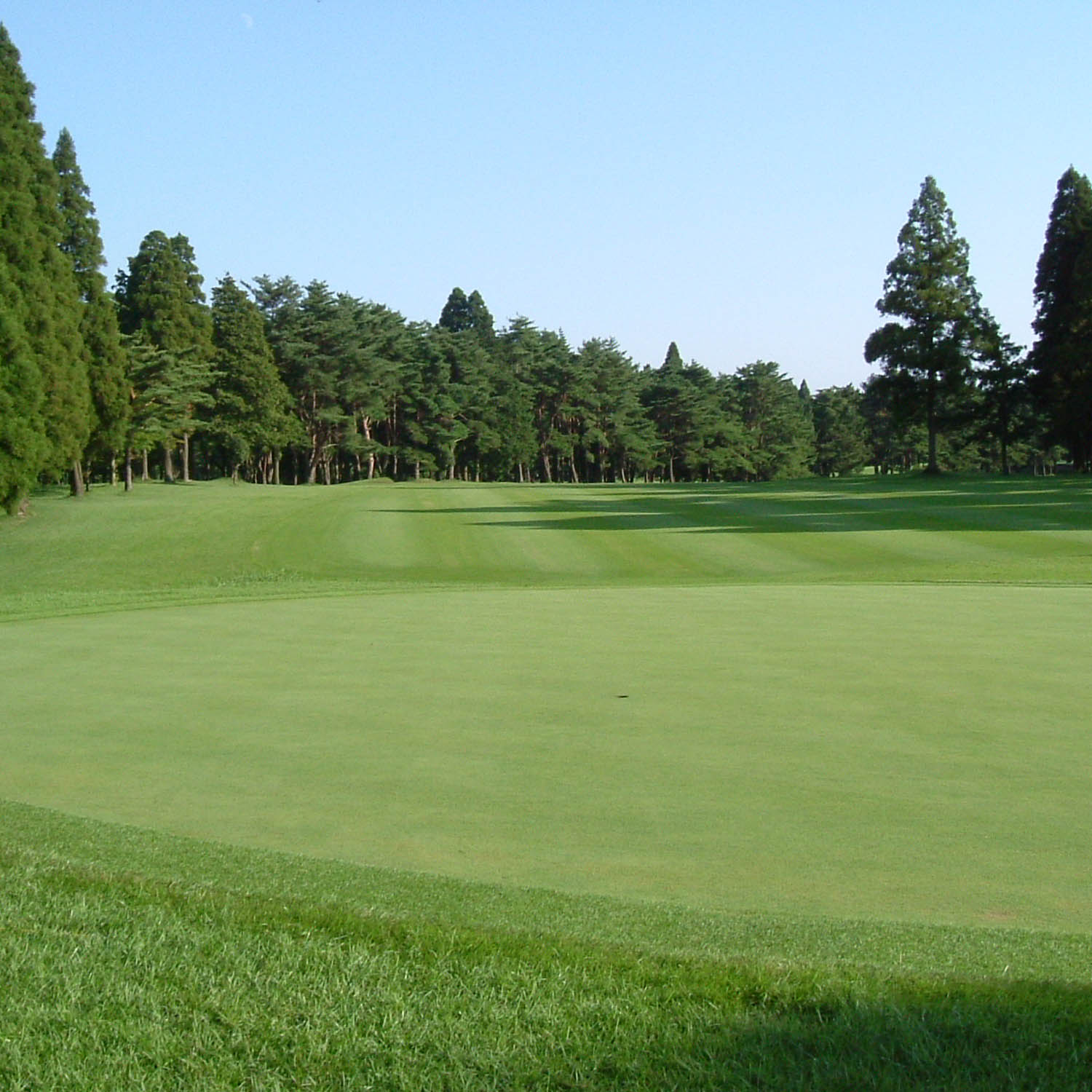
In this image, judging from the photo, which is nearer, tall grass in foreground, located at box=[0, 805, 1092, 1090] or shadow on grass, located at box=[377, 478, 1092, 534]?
tall grass in foreground, located at box=[0, 805, 1092, 1090]

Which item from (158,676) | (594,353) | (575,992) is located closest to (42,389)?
(158,676)

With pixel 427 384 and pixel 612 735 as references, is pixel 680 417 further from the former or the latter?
pixel 612 735

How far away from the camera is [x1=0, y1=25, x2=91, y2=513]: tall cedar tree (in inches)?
1372

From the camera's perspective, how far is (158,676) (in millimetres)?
9719

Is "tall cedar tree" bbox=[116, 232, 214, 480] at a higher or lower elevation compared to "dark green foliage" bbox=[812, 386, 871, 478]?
higher

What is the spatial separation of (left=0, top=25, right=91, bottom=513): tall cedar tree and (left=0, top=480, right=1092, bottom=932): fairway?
62.3 ft

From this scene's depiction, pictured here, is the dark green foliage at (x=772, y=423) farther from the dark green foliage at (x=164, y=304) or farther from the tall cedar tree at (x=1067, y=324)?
the dark green foliage at (x=164, y=304)

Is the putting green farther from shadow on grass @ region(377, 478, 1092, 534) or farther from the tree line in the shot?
the tree line

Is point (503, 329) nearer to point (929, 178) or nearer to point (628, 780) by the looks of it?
point (929, 178)

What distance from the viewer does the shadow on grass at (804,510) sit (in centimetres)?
3212

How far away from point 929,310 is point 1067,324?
266 inches

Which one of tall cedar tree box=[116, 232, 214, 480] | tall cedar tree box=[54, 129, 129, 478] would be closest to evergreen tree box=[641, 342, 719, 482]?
→ tall cedar tree box=[116, 232, 214, 480]

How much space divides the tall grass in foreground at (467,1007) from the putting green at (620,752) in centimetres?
78

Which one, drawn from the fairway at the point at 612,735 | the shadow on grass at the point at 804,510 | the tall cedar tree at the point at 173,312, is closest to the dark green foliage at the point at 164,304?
the tall cedar tree at the point at 173,312
